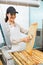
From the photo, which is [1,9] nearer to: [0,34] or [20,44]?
[0,34]

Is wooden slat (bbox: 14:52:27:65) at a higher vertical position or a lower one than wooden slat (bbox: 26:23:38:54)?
lower

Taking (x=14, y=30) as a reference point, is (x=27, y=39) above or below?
below

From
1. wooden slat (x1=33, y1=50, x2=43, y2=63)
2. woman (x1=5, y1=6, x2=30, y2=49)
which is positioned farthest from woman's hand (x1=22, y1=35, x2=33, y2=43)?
wooden slat (x1=33, y1=50, x2=43, y2=63)

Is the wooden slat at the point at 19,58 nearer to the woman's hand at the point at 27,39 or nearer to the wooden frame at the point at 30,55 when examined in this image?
the wooden frame at the point at 30,55

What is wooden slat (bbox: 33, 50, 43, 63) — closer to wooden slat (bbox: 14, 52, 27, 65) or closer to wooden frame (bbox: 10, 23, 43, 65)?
wooden frame (bbox: 10, 23, 43, 65)

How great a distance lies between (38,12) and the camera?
140 centimetres

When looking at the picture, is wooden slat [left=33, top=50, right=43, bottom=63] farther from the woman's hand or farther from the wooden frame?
the woman's hand

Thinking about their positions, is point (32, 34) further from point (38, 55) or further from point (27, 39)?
point (38, 55)

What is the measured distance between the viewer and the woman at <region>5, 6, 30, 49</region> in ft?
4.31

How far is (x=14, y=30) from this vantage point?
1324 mm

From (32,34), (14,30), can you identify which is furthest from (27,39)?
(14,30)

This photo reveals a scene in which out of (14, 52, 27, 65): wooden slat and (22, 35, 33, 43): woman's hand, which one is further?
(22, 35, 33, 43): woman's hand

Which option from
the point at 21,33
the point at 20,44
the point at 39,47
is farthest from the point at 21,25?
the point at 39,47

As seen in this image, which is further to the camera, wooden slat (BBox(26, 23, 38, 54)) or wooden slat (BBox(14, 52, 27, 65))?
wooden slat (BBox(26, 23, 38, 54))
